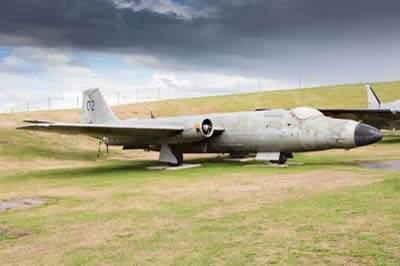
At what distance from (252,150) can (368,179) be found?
821cm

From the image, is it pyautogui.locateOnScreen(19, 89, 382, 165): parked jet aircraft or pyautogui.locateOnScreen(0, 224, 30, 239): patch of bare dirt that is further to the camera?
pyautogui.locateOnScreen(19, 89, 382, 165): parked jet aircraft

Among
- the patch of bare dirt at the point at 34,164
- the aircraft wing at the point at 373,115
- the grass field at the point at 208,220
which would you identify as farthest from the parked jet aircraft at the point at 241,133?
the aircraft wing at the point at 373,115

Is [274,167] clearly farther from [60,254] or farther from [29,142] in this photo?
[29,142]

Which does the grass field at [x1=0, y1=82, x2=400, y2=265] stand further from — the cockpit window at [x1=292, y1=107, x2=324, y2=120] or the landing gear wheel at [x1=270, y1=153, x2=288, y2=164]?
the cockpit window at [x1=292, y1=107, x2=324, y2=120]

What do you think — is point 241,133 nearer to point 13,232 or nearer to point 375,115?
point 13,232

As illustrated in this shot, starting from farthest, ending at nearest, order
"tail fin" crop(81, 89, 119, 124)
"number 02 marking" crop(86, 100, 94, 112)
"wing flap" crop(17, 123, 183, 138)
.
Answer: "number 02 marking" crop(86, 100, 94, 112)
"tail fin" crop(81, 89, 119, 124)
"wing flap" crop(17, 123, 183, 138)

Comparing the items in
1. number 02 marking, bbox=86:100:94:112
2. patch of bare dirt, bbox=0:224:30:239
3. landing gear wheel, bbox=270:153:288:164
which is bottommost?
patch of bare dirt, bbox=0:224:30:239

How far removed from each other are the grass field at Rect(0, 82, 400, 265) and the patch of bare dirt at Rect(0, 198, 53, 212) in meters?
0.49

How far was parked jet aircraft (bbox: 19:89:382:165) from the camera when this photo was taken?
1802cm

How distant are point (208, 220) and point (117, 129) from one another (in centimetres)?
1261

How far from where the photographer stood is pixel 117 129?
20.2 metres

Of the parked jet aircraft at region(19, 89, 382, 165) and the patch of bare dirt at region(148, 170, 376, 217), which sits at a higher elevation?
the parked jet aircraft at region(19, 89, 382, 165)

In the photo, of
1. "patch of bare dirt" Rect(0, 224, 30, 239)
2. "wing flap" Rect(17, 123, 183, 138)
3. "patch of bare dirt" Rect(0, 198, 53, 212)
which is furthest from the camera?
"wing flap" Rect(17, 123, 183, 138)

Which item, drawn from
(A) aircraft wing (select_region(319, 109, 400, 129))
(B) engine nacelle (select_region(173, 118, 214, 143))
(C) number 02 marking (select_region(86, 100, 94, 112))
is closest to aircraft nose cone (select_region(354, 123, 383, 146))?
(B) engine nacelle (select_region(173, 118, 214, 143))
